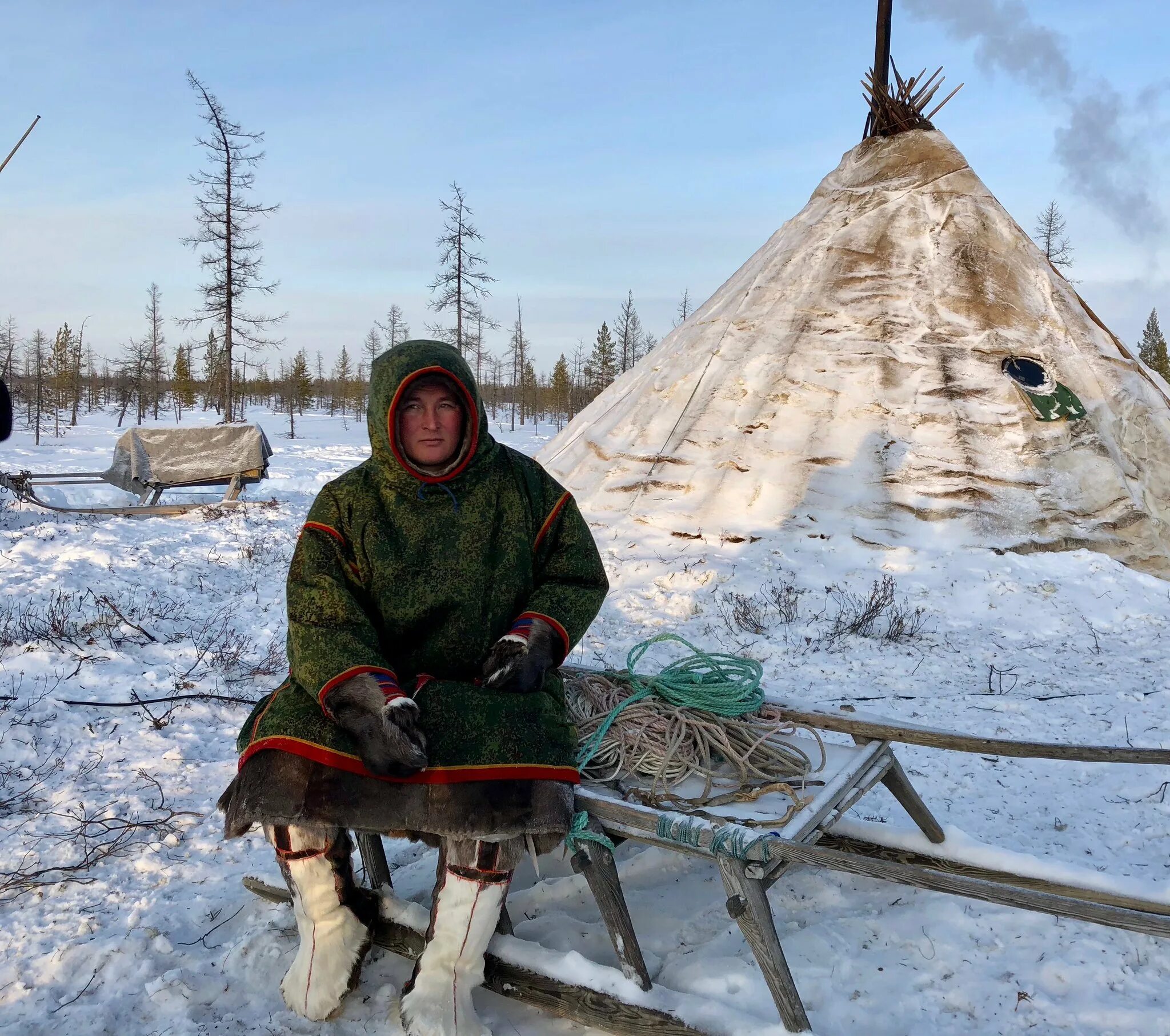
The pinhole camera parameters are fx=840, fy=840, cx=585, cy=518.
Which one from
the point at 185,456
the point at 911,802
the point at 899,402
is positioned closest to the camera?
the point at 911,802

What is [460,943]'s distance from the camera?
192 centimetres

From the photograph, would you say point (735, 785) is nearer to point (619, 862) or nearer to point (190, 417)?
point (619, 862)

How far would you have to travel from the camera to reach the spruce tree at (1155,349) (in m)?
36.7

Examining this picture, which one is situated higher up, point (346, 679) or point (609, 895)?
point (346, 679)

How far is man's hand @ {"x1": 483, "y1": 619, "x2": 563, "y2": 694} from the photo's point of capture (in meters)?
2.13

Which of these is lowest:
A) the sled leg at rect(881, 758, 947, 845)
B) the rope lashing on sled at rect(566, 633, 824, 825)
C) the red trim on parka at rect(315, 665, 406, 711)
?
the sled leg at rect(881, 758, 947, 845)

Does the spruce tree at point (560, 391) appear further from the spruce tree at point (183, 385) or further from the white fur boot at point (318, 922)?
the white fur boot at point (318, 922)

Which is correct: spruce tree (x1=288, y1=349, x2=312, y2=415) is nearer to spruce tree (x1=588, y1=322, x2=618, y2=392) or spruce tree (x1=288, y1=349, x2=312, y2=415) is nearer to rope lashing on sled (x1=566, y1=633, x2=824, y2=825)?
spruce tree (x1=588, y1=322, x2=618, y2=392)

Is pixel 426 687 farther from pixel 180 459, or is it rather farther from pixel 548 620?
pixel 180 459

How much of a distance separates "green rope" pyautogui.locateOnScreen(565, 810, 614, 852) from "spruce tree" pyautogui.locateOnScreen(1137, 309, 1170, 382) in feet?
135

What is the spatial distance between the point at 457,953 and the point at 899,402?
5894 millimetres

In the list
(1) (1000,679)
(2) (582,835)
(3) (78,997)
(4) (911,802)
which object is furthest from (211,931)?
A: (1) (1000,679)

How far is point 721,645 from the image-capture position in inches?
198

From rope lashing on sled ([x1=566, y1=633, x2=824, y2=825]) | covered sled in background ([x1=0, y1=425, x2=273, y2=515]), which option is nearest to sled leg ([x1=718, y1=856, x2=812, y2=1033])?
rope lashing on sled ([x1=566, y1=633, x2=824, y2=825])
